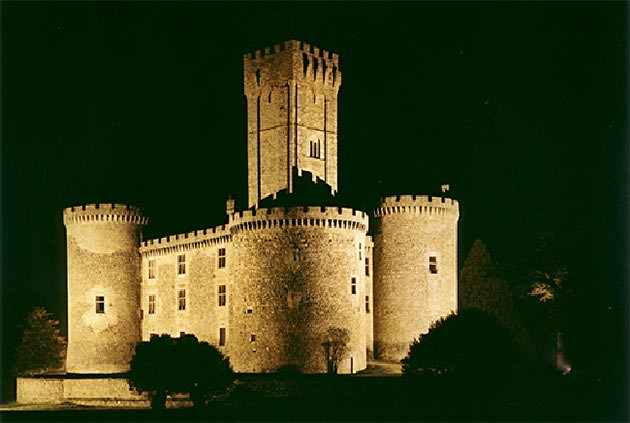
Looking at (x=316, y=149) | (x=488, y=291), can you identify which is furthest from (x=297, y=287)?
(x=488, y=291)

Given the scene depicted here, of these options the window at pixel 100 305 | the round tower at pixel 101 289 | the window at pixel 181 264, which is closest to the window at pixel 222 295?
the window at pixel 181 264

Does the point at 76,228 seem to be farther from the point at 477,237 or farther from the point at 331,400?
the point at 477,237

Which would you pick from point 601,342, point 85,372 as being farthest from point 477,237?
point 85,372

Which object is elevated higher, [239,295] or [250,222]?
[250,222]

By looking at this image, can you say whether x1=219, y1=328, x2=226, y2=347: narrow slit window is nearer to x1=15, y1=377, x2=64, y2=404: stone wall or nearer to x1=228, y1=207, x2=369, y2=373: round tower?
x1=228, y1=207, x2=369, y2=373: round tower

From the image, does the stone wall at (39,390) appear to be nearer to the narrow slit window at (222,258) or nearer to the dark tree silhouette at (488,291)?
the narrow slit window at (222,258)

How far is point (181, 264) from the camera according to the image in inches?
2174

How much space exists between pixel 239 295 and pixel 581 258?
14685mm

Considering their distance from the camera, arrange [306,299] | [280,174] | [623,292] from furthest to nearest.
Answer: [280,174] → [623,292] → [306,299]

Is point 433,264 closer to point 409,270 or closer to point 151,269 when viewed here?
point 409,270

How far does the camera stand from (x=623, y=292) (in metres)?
49.4

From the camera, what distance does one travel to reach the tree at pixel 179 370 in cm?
4456

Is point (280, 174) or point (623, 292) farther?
point (280, 174)

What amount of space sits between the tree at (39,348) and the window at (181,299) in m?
13.8
